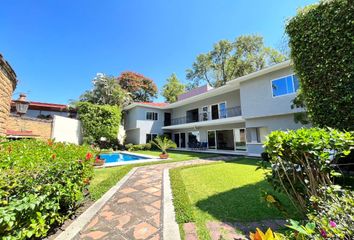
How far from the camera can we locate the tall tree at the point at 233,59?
3041cm

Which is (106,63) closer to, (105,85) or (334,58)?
(105,85)

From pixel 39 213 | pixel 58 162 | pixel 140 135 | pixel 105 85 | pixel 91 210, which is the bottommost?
pixel 91 210

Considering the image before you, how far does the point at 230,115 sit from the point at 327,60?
44.4ft

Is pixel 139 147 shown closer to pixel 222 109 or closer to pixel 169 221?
pixel 222 109

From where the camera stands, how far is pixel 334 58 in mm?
4469

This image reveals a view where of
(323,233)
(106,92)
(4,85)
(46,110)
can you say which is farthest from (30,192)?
(46,110)

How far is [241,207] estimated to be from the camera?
4.49m

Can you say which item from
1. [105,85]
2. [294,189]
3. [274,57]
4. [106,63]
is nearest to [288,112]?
[294,189]

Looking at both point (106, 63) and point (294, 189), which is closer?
point (294, 189)

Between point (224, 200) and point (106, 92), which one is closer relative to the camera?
point (224, 200)

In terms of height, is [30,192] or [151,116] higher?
[151,116]

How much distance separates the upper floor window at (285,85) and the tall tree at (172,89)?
27763mm

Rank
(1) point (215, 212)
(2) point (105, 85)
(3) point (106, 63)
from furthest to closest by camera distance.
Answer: (3) point (106, 63), (2) point (105, 85), (1) point (215, 212)

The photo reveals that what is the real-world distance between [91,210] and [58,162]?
1950mm
